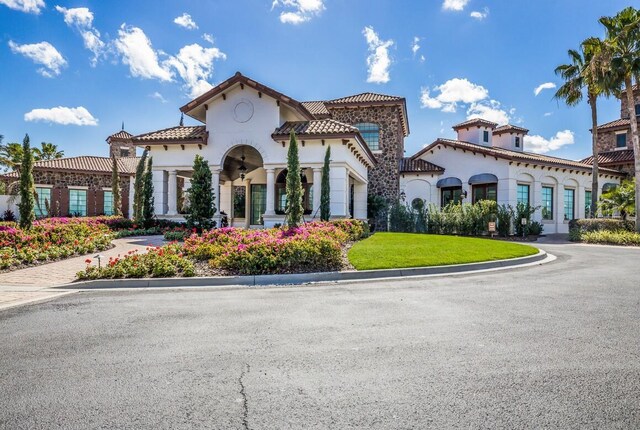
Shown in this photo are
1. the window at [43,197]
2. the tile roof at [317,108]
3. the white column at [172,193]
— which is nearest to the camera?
the white column at [172,193]

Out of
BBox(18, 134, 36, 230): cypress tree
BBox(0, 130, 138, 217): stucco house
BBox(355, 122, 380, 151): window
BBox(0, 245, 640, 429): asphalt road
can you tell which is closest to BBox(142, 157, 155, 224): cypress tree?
BBox(18, 134, 36, 230): cypress tree

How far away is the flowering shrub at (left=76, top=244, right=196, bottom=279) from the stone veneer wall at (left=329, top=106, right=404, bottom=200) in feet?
58.3

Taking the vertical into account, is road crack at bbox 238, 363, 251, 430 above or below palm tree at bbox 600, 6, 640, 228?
below

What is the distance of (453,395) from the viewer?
3107 mm

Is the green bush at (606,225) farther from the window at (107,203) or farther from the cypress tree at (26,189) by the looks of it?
the window at (107,203)

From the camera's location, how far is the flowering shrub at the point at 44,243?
10359mm

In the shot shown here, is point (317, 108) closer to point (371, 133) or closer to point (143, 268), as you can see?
point (371, 133)

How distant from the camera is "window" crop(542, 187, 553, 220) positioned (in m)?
25.5

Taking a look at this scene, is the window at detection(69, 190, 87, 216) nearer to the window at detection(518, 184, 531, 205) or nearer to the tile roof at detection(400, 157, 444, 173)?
the tile roof at detection(400, 157, 444, 173)

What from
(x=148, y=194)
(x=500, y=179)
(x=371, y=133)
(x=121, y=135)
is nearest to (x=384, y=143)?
(x=371, y=133)

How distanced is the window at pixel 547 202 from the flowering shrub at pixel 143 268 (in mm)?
24364

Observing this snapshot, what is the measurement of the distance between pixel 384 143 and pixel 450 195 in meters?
6.13

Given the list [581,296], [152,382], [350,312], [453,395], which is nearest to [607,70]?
[581,296]

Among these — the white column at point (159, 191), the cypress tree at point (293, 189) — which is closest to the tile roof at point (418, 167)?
the cypress tree at point (293, 189)
